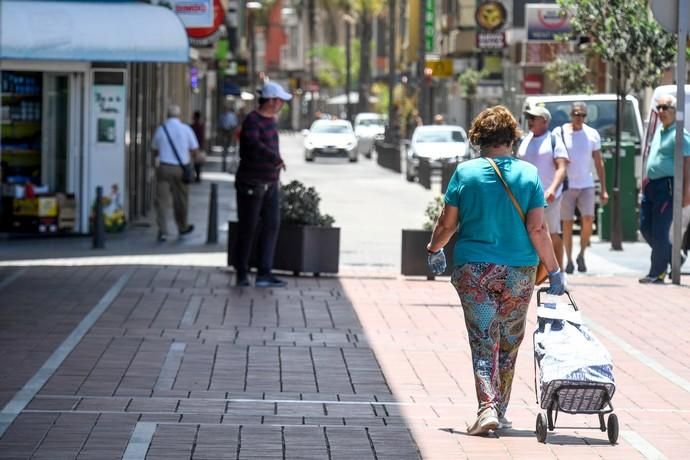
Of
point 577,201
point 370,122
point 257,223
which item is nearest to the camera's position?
point 257,223

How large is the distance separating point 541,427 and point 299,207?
9.04 metres

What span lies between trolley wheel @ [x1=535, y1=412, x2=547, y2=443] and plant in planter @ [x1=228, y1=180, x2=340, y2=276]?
8.76 meters

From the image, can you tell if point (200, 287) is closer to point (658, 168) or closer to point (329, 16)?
point (658, 168)

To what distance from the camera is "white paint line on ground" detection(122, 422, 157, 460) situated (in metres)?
7.71

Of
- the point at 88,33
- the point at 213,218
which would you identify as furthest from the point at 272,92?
the point at 88,33

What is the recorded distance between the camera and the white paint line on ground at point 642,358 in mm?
10497

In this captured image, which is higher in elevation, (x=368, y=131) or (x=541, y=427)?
(x=368, y=131)

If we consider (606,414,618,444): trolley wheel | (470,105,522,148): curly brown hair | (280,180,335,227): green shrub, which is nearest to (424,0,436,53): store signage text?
(280,180,335,227): green shrub

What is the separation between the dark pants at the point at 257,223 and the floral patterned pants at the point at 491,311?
24.1 feet

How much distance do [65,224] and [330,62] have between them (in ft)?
330

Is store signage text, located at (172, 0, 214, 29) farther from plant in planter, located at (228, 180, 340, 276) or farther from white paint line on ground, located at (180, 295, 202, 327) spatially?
white paint line on ground, located at (180, 295, 202, 327)

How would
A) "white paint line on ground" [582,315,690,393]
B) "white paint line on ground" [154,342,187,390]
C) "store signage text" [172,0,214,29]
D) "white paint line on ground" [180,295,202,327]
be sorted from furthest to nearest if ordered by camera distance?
1. "store signage text" [172,0,214,29]
2. "white paint line on ground" [180,295,202,327]
3. "white paint line on ground" [582,315,690,393]
4. "white paint line on ground" [154,342,187,390]

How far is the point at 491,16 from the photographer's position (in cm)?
5366

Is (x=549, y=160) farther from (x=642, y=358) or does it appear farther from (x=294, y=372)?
(x=294, y=372)
